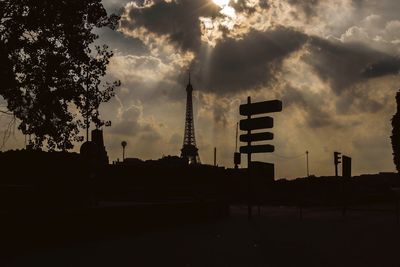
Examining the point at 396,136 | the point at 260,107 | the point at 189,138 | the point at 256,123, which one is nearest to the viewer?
the point at 256,123

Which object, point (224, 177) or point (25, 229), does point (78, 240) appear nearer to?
point (25, 229)

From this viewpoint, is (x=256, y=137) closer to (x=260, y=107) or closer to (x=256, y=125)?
(x=256, y=125)

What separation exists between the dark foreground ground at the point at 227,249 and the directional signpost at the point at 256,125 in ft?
15.7

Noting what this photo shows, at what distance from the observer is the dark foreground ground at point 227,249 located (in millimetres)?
9023

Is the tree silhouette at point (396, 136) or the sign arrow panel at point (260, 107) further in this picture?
the tree silhouette at point (396, 136)

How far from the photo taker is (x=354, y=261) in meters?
9.40

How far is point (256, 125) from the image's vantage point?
64.9 ft

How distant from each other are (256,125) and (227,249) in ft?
31.5

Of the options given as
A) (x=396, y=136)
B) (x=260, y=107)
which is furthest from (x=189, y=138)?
(x=260, y=107)

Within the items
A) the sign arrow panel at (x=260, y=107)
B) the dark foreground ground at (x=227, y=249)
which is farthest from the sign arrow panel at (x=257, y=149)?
the dark foreground ground at (x=227, y=249)

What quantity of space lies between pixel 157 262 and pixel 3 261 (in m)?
2.69

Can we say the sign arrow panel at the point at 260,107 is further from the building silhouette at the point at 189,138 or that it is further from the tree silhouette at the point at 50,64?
the building silhouette at the point at 189,138

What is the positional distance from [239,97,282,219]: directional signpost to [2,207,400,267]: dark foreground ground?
4.77 meters

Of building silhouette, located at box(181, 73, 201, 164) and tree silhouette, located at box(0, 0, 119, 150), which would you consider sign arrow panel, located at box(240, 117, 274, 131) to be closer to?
tree silhouette, located at box(0, 0, 119, 150)
